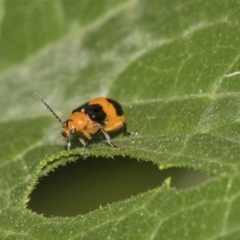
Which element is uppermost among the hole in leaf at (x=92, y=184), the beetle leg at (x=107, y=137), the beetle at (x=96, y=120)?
the beetle at (x=96, y=120)

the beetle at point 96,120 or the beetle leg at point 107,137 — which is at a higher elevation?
the beetle at point 96,120

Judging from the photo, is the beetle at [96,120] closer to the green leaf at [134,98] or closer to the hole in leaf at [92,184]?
the green leaf at [134,98]

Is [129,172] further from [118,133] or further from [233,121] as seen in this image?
[233,121]

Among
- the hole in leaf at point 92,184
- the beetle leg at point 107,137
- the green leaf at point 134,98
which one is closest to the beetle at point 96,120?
the beetle leg at point 107,137

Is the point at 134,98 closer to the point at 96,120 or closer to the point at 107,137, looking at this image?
the point at 96,120

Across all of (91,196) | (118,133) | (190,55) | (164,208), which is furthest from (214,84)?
(91,196)
